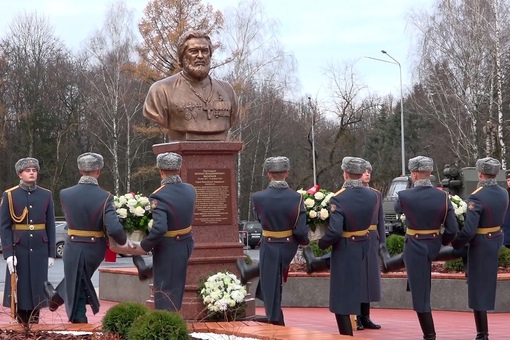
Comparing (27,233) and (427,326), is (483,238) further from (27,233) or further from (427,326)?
(27,233)

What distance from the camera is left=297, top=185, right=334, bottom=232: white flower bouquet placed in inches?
384

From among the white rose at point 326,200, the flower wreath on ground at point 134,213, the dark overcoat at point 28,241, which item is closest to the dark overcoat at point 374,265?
the white rose at point 326,200

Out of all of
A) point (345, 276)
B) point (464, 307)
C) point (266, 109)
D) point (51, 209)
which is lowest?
point (464, 307)

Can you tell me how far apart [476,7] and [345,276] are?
97.9 ft

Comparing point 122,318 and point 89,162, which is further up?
point 89,162

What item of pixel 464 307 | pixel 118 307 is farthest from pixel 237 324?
pixel 464 307

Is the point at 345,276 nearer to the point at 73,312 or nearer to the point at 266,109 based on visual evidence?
the point at 73,312

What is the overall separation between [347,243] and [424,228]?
2.45 ft

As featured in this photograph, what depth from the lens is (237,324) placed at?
7.70 metres

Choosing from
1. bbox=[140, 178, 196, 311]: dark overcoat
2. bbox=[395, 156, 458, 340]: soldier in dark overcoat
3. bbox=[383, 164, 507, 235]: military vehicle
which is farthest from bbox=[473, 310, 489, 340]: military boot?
bbox=[383, 164, 507, 235]: military vehicle

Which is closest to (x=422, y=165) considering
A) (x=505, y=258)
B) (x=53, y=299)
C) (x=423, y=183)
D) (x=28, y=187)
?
(x=423, y=183)

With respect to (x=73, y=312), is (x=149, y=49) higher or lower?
higher

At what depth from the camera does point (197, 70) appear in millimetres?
11000

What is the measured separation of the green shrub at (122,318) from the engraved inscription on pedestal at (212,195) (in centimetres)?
358
